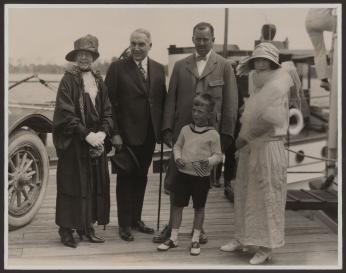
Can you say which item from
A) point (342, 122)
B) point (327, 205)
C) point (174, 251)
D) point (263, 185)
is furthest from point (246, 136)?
point (327, 205)

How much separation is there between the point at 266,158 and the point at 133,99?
1185mm

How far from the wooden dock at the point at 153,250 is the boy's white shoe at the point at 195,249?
32mm

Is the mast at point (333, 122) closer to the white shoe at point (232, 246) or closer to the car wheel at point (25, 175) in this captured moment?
the white shoe at point (232, 246)

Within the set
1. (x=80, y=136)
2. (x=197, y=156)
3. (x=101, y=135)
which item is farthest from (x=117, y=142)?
(x=197, y=156)

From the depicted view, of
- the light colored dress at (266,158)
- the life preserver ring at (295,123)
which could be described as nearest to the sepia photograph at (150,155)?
the light colored dress at (266,158)

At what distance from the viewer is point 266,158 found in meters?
3.84

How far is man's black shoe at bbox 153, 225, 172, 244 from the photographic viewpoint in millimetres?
4359

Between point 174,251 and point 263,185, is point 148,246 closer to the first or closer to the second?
point 174,251

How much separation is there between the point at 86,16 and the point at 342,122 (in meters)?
2.88

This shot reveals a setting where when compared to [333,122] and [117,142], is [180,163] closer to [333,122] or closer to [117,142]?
[117,142]

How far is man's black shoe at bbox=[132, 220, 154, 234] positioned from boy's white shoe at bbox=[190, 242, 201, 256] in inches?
24.0

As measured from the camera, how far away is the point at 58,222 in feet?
13.8

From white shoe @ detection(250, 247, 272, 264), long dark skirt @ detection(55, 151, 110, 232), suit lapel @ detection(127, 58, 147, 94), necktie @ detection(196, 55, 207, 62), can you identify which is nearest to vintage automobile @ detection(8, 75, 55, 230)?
long dark skirt @ detection(55, 151, 110, 232)

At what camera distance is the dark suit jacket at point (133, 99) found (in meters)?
4.35
